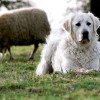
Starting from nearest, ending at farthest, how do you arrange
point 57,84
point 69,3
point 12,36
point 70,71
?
point 57,84
point 70,71
point 12,36
point 69,3

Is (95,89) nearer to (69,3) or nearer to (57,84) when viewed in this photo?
(57,84)

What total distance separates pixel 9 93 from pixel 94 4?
1802 centimetres

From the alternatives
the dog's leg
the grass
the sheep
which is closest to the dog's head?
the dog's leg

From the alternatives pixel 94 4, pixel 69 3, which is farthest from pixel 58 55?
pixel 69 3

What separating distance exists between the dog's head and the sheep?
30.8 ft

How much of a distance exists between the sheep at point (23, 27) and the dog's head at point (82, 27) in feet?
30.8

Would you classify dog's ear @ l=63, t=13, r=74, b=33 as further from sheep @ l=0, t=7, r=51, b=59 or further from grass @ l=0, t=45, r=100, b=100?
sheep @ l=0, t=7, r=51, b=59

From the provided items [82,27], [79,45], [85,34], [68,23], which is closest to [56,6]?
[68,23]

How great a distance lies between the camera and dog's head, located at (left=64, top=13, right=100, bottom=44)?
37.0 ft

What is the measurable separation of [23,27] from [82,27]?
10004 millimetres

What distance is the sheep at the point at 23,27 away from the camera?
21.2 metres

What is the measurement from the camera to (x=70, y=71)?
10.5 meters

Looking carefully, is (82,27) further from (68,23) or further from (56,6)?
(56,6)

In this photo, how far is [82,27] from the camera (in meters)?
11.4
